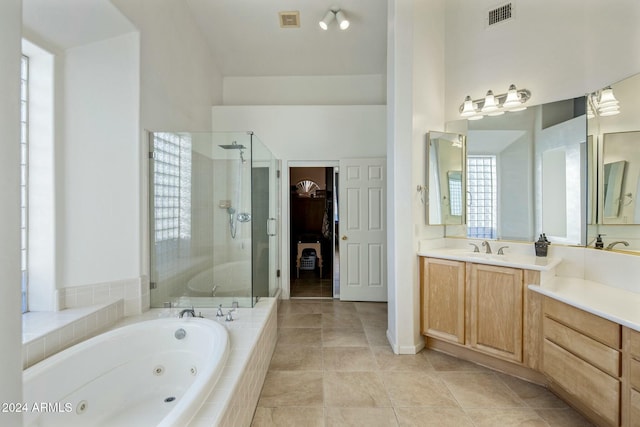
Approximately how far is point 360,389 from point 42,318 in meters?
2.21

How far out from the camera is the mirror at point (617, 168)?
1871 millimetres

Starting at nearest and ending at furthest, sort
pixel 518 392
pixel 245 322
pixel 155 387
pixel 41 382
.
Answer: pixel 41 382, pixel 155 387, pixel 518 392, pixel 245 322

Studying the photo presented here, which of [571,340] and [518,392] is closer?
[571,340]

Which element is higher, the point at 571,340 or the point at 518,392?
the point at 571,340

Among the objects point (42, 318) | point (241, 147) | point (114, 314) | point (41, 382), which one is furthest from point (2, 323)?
point (241, 147)

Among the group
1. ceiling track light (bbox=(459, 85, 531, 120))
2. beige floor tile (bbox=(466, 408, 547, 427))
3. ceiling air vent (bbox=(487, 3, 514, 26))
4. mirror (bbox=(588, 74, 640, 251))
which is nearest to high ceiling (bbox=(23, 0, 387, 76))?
ceiling air vent (bbox=(487, 3, 514, 26))

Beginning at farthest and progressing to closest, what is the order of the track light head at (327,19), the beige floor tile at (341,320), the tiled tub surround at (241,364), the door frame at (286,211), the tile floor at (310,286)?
the tile floor at (310,286) → the door frame at (286,211) → the track light head at (327,19) → the beige floor tile at (341,320) → the tiled tub surround at (241,364)

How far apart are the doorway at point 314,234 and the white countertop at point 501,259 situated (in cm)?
203

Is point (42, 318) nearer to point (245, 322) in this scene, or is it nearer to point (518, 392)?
point (245, 322)

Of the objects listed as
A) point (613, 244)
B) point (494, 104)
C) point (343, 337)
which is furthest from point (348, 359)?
point (494, 104)

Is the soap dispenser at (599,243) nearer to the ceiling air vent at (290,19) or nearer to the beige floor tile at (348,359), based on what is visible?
the beige floor tile at (348,359)

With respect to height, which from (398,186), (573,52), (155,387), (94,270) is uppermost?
(573,52)

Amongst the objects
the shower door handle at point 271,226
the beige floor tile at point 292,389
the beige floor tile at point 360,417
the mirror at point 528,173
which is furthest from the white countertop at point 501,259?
the shower door handle at point 271,226

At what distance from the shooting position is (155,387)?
190 cm
